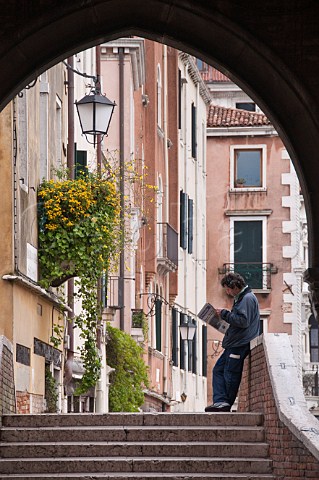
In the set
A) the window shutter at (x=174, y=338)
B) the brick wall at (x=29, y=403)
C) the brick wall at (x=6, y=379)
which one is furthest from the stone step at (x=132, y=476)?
the window shutter at (x=174, y=338)

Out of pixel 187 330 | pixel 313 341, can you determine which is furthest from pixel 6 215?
pixel 313 341

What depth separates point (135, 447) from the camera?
14.3m

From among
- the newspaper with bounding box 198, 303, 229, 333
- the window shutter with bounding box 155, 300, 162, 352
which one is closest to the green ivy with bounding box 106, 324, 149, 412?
the window shutter with bounding box 155, 300, 162, 352

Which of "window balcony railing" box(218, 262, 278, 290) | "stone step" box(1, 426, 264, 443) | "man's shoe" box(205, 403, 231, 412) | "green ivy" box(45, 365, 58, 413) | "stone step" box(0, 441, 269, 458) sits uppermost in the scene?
"window balcony railing" box(218, 262, 278, 290)

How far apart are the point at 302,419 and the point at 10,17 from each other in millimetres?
4504

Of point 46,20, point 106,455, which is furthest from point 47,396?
point 46,20

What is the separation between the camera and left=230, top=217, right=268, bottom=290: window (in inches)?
2030

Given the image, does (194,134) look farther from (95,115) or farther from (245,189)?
(95,115)

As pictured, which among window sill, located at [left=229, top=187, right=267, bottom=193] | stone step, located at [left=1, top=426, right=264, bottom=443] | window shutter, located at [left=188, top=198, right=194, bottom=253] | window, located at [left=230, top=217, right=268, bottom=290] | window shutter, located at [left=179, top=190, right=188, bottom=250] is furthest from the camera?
window sill, located at [left=229, top=187, right=267, bottom=193]

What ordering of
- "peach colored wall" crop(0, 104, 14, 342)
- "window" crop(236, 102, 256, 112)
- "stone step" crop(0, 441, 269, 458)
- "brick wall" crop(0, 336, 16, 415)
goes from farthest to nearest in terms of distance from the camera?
"window" crop(236, 102, 256, 112) < "peach colored wall" crop(0, 104, 14, 342) < "brick wall" crop(0, 336, 16, 415) < "stone step" crop(0, 441, 269, 458)

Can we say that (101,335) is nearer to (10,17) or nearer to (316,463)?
(316,463)

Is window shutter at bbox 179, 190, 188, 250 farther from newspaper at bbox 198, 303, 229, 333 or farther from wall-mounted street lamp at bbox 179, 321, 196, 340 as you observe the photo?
newspaper at bbox 198, 303, 229, 333

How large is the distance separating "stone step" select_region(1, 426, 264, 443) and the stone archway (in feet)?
12.5

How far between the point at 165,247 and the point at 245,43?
81.9 feet
